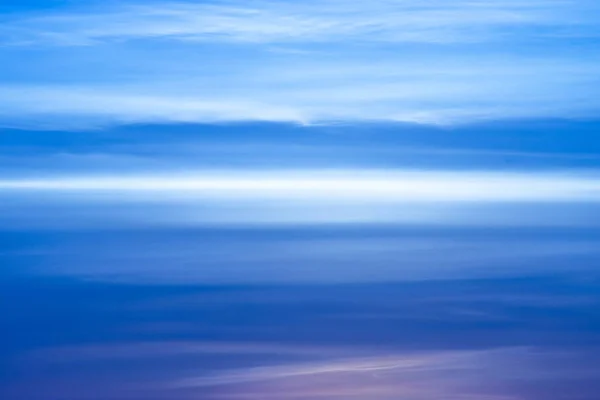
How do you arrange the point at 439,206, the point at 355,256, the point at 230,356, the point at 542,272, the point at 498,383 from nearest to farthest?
1. the point at 498,383
2. the point at 230,356
3. the point at 542,272
4. the point at 355,256
5. the point at 439,206

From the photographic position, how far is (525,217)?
5875mm

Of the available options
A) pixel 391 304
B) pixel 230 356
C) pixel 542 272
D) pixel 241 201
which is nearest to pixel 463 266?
pixel 542 272

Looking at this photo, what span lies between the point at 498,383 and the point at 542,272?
4.71ft

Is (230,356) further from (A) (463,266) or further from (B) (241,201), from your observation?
(B) (241,201)

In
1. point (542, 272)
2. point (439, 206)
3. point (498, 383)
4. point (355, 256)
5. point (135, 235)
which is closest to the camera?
point (498, 383)

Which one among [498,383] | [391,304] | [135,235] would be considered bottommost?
[498,383]

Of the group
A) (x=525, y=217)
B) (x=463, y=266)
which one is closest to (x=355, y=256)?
(x=463, y=266)

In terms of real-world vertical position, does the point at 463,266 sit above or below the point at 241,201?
below

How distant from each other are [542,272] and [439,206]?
5.38 feet

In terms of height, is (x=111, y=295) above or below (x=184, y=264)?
below

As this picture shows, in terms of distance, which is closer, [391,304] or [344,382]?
[344,382]

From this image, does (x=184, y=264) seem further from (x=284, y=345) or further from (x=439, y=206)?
(x=439, y=206)

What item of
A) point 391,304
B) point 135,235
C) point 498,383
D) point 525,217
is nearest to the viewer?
point 498,383

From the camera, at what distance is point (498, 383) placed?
3.27 meters
